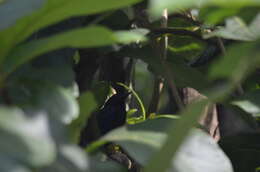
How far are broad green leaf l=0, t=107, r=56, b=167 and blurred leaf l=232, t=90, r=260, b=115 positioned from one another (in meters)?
0.31

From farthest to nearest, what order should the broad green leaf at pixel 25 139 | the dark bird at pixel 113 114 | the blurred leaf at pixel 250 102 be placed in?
the dark bird at pixel 113 114, the blurred leaf at pixel 250 102, the broad green leaf at pixel 25 139

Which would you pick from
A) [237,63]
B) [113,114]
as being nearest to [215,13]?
[237,63]

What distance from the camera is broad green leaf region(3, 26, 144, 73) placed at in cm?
48

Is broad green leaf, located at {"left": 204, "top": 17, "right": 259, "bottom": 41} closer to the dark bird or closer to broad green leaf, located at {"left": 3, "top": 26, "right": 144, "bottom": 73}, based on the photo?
broad green leaf, located at {"left": 3, "top": 26, "right": 144, "bottom": 73}

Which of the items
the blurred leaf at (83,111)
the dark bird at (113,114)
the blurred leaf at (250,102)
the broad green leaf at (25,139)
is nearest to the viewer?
the broad green leaf at (25,139)

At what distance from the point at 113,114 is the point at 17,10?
57 cm

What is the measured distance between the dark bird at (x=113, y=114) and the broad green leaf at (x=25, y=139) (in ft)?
1.91

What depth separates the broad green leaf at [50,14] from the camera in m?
0.49

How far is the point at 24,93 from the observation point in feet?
1.76

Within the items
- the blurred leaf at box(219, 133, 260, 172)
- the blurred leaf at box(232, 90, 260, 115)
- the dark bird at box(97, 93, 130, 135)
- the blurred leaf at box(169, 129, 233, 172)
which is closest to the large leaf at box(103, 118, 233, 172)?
the blurred leaf at box(169, 129, 233, 172)

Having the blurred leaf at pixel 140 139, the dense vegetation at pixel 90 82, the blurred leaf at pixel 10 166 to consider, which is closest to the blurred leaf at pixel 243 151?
the dense vegetation at pixel 90 82

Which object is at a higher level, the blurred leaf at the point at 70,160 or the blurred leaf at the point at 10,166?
the blurred leaf at the point at 10,166

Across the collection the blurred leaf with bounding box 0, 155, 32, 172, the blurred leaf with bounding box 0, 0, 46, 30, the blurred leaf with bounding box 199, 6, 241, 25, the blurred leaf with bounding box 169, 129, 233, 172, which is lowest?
the blurred leaf with bounding box 169, 129, 233, 172

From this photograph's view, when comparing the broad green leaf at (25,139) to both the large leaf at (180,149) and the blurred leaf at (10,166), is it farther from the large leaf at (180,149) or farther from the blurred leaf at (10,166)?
the large leaf at (180,149)
